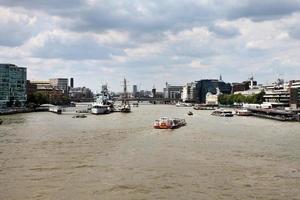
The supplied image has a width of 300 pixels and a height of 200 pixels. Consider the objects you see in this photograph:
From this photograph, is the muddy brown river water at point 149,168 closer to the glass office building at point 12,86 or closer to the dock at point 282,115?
the dock at point 282,115

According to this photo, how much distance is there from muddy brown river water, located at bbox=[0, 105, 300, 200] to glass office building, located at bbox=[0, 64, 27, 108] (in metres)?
75.5

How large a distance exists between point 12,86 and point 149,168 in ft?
322

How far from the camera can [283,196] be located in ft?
63.6

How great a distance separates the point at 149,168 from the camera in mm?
25469

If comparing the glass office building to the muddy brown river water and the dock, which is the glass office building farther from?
the muddy brown river water

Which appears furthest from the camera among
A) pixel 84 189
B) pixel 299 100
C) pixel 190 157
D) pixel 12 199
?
pixel 299 100

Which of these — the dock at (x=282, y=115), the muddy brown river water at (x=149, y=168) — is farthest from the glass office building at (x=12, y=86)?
the muddy brown river water at (x=149, y=168)

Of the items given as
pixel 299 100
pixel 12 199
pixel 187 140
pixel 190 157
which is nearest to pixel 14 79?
pixel 299 100

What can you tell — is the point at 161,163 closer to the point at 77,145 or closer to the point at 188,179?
the point at 188,179

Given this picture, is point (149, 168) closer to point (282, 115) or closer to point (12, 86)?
point (282, 115)

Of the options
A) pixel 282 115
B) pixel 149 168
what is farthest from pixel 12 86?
pixel 149 168

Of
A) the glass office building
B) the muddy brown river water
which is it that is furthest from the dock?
the glass office building

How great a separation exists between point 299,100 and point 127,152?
285 feet

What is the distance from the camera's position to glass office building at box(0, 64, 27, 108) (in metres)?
113
